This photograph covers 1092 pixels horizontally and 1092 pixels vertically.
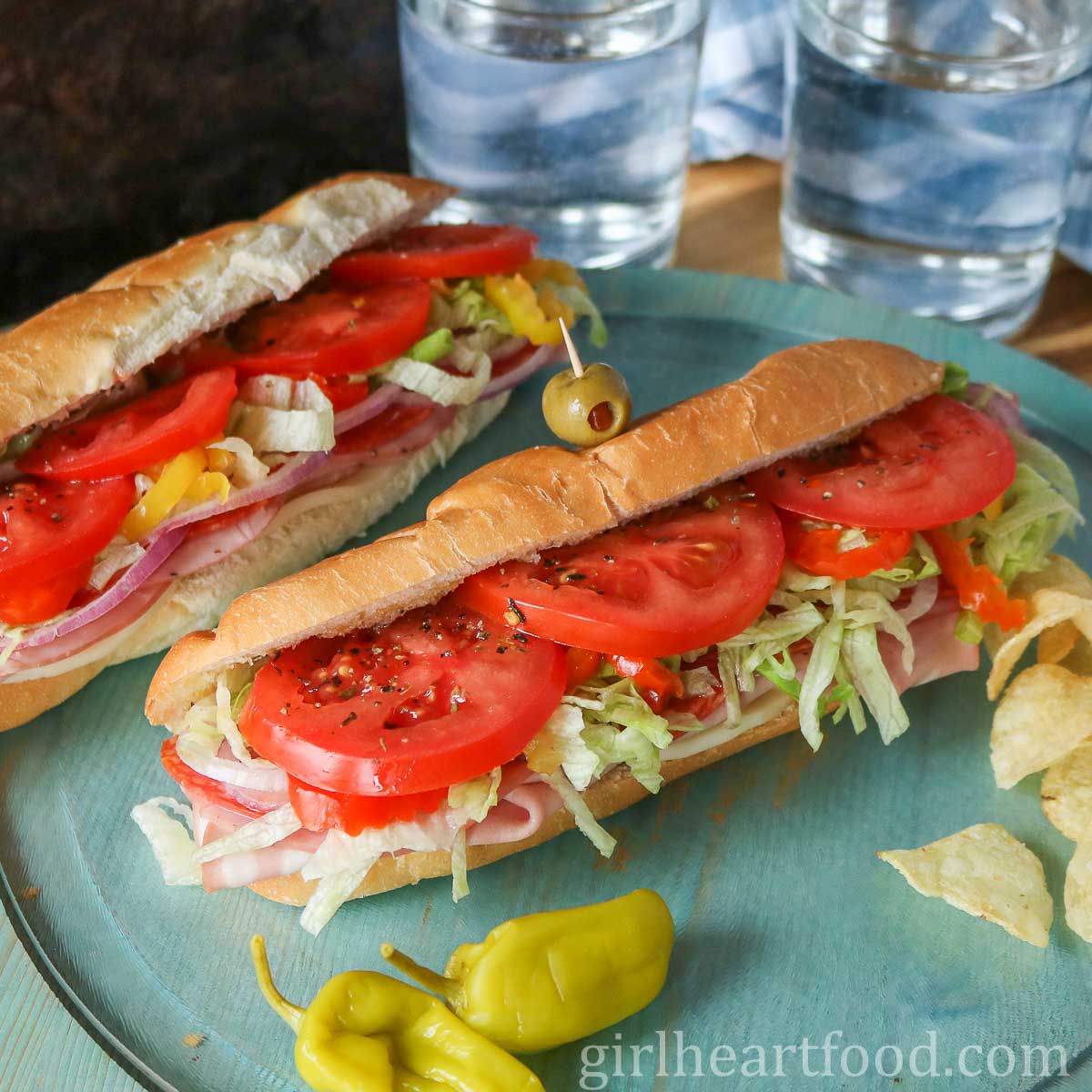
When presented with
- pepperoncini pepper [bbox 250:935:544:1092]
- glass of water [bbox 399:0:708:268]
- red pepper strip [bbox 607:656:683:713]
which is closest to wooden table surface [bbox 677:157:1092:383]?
glass of water [bbox 399:0:708:268]

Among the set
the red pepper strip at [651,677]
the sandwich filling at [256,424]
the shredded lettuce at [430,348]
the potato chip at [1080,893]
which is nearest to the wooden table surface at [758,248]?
the sandwich filling at [256,424]

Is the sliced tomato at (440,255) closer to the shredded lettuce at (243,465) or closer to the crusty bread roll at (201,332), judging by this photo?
the crusty bread roll at (201,332)

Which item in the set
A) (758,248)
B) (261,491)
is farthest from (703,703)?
(758,248)

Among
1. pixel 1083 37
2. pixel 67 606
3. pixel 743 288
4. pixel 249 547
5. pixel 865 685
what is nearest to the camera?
pixel 865 685

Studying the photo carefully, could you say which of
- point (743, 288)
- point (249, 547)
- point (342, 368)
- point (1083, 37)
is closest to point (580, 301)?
point (743, 288)

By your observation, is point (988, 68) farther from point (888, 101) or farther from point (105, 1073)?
point (105, 1073)

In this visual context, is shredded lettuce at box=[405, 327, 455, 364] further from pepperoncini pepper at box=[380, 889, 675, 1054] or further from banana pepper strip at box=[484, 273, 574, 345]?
pepperoncini pepper at box=[380, 889, 675, 1054]

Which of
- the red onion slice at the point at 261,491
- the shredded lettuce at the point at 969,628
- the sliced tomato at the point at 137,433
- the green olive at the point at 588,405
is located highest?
the green olive at the point at 588,405
